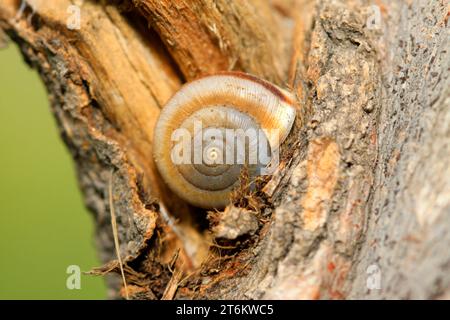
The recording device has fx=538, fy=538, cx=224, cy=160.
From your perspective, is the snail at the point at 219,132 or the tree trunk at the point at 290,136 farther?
the snail at the point at 219,132

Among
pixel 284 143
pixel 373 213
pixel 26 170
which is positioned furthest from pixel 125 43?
pixel 26 170

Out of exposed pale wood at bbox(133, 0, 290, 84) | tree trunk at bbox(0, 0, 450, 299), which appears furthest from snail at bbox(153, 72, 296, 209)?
exposed pale wood at bbox(133, 0, 290, 84)

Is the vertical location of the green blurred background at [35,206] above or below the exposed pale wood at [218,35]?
below

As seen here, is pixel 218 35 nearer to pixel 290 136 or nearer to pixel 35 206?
pixel 290 136

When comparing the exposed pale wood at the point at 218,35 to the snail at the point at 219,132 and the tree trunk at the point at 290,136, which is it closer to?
the tree trunk at the point at 290,136

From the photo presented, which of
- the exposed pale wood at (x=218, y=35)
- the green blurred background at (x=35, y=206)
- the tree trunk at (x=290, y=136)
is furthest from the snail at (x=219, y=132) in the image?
the green blurred background at (x=35, y=206)
